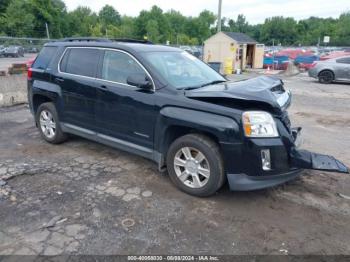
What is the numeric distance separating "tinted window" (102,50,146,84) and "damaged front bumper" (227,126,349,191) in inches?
69.3

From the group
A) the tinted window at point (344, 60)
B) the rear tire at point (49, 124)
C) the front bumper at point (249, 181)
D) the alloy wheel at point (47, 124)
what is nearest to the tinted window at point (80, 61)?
the rear tire at point (49, 124)

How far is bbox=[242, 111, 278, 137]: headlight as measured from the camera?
3227mm

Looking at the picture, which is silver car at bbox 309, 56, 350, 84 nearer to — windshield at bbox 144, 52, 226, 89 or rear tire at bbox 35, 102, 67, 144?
windshield at bbox 144, 52, 226, 89

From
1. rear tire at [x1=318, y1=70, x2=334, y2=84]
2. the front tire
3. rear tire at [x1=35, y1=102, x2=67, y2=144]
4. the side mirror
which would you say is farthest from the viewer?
rear tire at [x1=318, y1=70, x2=334, y2=84]

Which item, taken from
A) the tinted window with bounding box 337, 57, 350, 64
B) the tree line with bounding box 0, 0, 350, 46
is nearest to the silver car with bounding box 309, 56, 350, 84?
the tinted window with bounding box 337, 57, 350, 64

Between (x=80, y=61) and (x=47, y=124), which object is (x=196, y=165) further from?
(x=47, y=124)

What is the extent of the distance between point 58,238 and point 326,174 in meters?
3.65

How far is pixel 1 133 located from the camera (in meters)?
6.29

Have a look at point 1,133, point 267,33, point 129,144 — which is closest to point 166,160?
point 129,144

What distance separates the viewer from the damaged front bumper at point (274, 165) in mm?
3238

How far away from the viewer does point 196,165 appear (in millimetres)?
3637

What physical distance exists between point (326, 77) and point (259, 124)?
14.5 meters

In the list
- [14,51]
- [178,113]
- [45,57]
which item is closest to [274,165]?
[178,113]

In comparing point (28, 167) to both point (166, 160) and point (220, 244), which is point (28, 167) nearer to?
point (166, 160)
